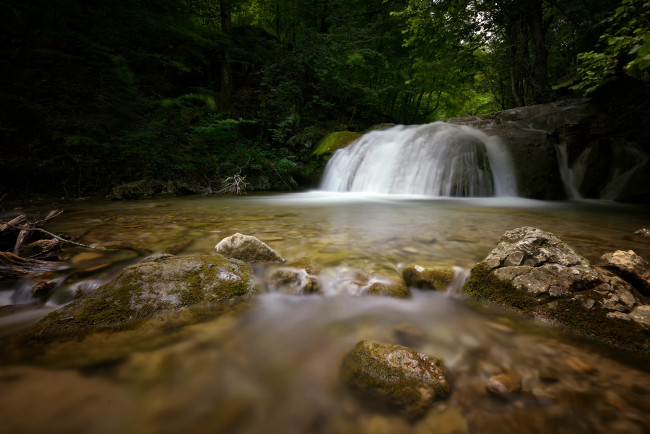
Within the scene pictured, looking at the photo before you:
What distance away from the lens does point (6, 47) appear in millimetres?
7418

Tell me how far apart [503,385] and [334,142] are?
1024 cm

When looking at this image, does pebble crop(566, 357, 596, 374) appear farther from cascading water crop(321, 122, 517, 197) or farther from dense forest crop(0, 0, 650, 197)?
cascading water crop(321, 122, 517, 197)

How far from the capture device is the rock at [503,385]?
1144 mm

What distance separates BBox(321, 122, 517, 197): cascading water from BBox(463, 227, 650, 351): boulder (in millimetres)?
5802

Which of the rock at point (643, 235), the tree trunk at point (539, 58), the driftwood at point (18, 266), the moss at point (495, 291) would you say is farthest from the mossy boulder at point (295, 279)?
the tree trunk at point (539, 58)

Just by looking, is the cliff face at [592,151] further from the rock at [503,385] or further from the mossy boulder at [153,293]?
the mossy boulder at [153,293]

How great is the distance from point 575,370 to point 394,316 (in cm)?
87

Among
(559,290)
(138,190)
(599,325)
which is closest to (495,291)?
(559,290)

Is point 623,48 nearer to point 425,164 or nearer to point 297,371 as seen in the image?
point 425,164

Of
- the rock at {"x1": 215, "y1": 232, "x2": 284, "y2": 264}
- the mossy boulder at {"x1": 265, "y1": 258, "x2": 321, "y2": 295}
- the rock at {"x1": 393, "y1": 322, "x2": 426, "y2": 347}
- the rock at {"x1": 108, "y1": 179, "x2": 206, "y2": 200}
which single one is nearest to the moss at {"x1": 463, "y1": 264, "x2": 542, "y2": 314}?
the rock at {"x1": 393, "y1": 322, "x2": 426, "y2": 347}

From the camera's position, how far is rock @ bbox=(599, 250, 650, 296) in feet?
5.79

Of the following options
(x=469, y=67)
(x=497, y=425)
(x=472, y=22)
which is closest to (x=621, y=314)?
(x=497, y=425)

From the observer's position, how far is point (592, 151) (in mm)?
7277

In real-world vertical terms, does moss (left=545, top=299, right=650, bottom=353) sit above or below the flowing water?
above
